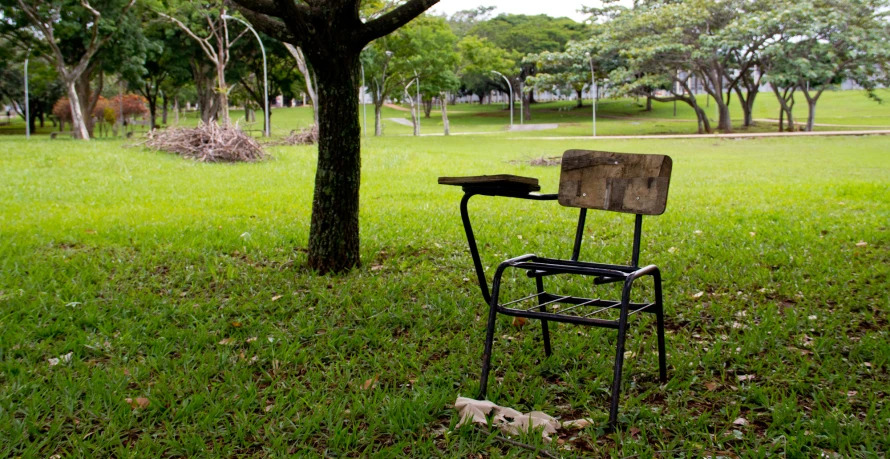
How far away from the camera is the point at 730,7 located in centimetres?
3322

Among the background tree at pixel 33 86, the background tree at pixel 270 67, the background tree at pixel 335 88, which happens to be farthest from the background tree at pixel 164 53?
the background tree at pixel 335 88

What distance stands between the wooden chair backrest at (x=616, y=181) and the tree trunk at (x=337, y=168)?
2.13 m

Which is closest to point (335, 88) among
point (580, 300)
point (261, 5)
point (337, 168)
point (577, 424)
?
point (337, 168)

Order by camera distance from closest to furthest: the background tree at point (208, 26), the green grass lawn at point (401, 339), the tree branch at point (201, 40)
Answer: the green grass lawn at point (401, 339), the tree branch at point (201, 40), the background tree at point (208, 26)

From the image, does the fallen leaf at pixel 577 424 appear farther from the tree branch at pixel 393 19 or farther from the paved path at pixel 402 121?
the paved path at pixel 402 121

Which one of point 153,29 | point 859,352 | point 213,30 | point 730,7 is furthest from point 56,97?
point 859,352

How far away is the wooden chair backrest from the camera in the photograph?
298 cm

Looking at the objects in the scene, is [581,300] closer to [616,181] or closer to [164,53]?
[616,181]

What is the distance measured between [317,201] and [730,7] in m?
33.1

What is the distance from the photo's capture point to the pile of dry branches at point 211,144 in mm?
14969

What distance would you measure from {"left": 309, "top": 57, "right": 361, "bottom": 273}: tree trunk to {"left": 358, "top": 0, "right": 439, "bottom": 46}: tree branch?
0.18 metres

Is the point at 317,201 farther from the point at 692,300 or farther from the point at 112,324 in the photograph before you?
the point at 692,300

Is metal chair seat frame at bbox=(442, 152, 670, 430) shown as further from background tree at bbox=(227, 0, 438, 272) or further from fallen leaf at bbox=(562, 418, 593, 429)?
background tree at bbox=(227, 0, 438, 272)

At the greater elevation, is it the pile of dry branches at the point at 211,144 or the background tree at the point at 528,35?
the background tree at the point at 528,35
